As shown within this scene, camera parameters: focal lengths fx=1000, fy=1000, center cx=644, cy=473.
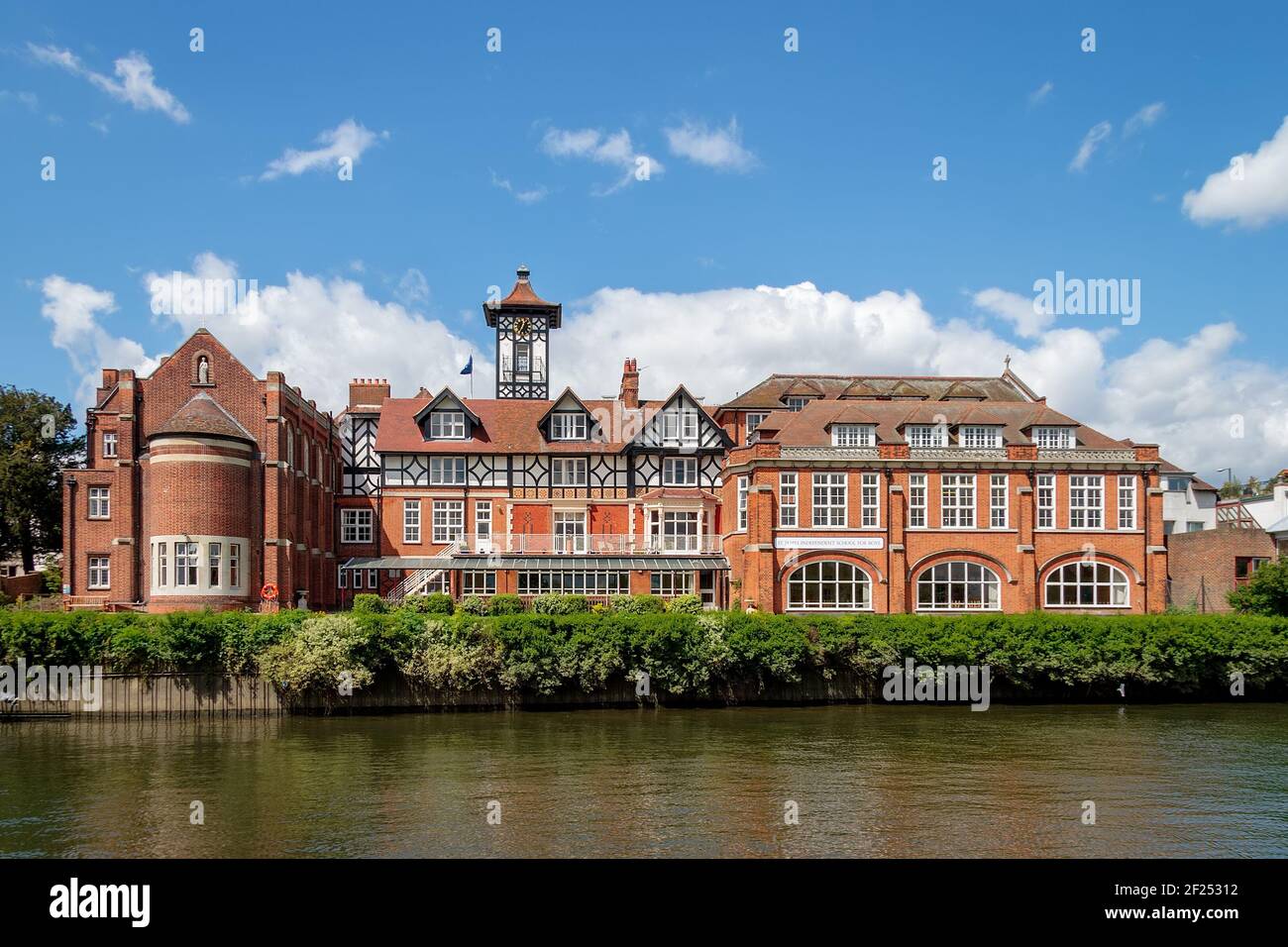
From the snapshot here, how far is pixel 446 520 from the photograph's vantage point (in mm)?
46812

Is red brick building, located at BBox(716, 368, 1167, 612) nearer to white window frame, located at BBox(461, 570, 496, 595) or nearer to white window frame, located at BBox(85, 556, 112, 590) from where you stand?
white window frame, located at BBox(461, 570, 496, 595)

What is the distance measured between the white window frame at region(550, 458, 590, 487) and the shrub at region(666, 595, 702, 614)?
10468 millimetres

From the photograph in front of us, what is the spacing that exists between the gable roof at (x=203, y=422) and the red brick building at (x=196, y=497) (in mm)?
54

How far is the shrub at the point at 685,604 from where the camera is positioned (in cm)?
3603

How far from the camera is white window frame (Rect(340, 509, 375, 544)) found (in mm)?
47812

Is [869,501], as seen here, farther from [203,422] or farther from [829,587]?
[203,422]

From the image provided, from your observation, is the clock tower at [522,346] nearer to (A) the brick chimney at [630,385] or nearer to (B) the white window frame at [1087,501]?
(A) the brick chimney at [630,385]

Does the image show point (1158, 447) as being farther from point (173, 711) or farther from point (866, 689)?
point (173, 711)

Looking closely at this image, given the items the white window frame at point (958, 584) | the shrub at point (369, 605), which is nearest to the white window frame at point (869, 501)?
the white window frame at point (958, 584)

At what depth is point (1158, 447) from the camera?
40.0 m

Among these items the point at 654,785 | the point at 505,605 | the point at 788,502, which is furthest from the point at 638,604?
the point at 654,785

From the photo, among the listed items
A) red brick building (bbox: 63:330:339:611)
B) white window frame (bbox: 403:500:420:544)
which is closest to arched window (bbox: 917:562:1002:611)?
white window frame (bbox: 403:500:420:544)
